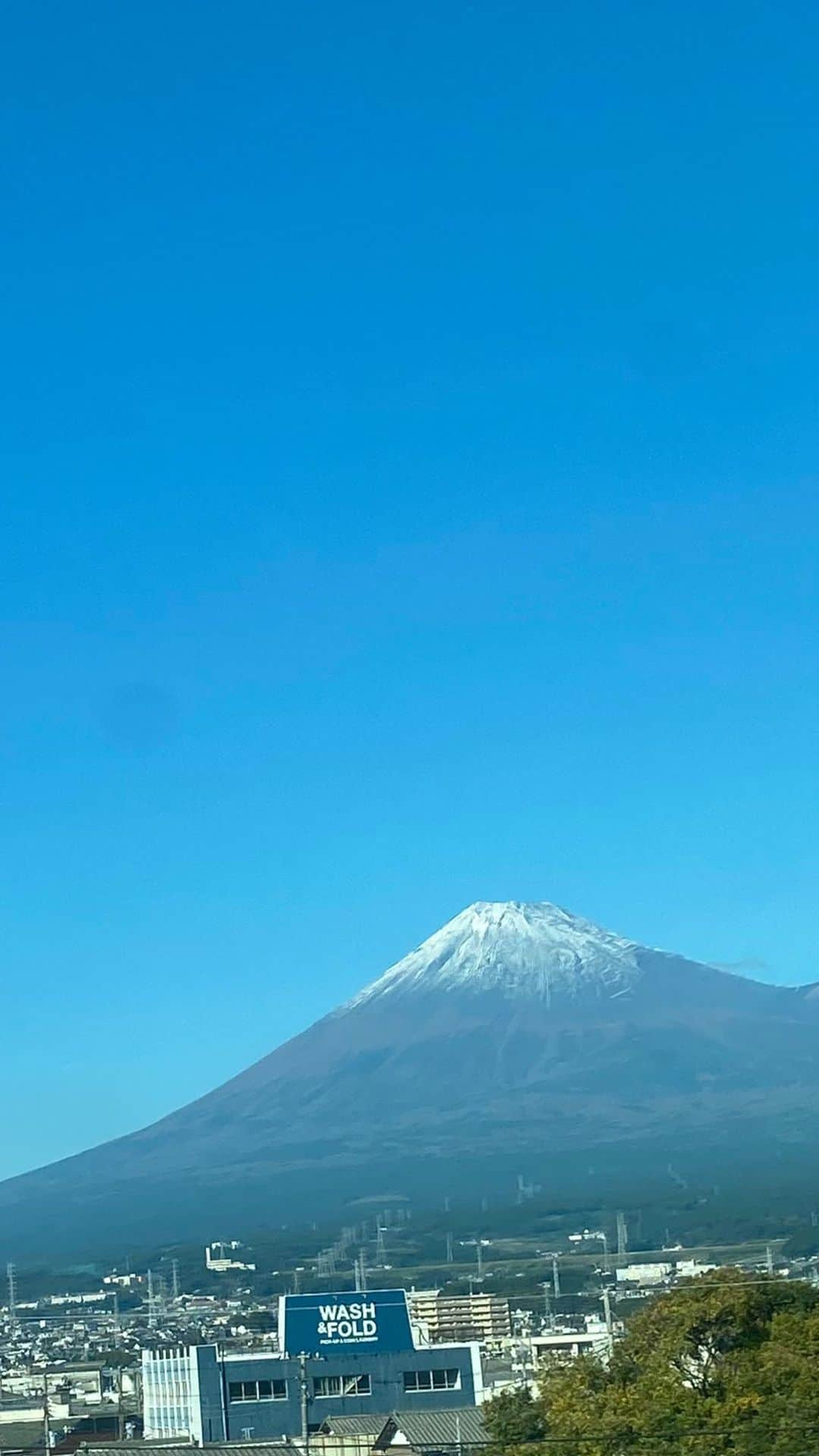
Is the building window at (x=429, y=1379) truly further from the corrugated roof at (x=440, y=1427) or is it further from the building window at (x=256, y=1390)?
the corrugated roof at (x=440, y=1427)

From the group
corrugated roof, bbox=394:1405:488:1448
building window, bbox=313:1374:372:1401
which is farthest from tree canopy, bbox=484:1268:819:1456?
building window, bbox=313:1374:372:1401

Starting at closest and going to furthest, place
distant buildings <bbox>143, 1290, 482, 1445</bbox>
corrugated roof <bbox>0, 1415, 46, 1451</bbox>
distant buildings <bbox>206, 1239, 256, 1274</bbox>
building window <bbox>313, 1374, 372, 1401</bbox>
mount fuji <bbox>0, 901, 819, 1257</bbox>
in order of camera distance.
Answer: corrugated roof <bbox>0, 1415, 46, 1451</bbox>
distant buildings <bbox>143, 1290, 482, 1445</bbox>
building window <bbox>313, 1374, 372, 1401</bbox>
distant buildings <bbox>206, 1239, 256, 1274</bbox>
mount fuji <bbox>0, 901, 819, 1257</bbox>

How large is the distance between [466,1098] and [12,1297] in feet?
264

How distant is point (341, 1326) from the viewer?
44031 mm

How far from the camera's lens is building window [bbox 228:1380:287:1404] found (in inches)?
1665

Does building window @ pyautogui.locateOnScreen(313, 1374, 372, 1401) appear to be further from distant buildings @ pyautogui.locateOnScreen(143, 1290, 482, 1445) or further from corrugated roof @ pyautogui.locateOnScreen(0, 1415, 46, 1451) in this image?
corrugated roof @ pyautogui.locateOnScreen(0, 1415, 46, 1451)

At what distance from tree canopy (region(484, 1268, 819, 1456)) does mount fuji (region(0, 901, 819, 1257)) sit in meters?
97.3

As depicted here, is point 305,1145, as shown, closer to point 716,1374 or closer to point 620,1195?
point 620,1195

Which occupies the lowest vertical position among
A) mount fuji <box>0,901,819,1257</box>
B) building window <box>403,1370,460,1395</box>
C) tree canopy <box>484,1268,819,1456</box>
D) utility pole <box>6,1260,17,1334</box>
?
building window <box>403,1370,460,1395</box>

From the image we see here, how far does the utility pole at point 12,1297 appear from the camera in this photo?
2678 inches

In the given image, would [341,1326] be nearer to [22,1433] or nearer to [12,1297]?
[22,1433]

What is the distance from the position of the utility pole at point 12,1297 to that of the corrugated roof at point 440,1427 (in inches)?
1531

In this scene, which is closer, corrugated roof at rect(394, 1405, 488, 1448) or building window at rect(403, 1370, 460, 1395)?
corrugated roof at rect(394, 1405, 488, 1448)

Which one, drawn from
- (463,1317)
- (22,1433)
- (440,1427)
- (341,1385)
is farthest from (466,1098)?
(440,1427)
